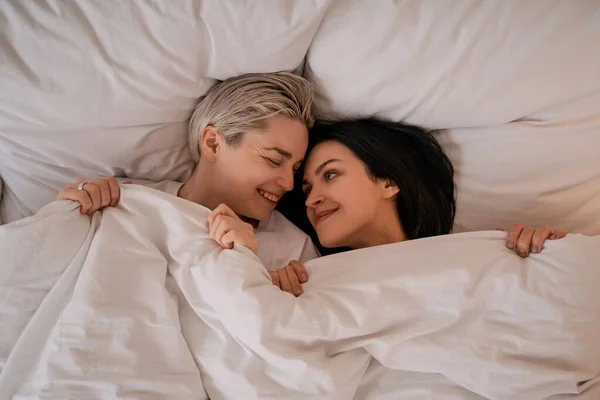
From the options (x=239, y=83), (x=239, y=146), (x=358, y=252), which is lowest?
(x=358, y=252)

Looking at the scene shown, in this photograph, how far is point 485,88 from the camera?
1.20 m

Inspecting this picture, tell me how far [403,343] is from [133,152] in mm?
760

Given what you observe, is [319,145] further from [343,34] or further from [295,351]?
[295,351]

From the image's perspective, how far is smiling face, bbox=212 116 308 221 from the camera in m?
1.27

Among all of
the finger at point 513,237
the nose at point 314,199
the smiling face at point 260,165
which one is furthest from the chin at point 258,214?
the finger at point 513,237

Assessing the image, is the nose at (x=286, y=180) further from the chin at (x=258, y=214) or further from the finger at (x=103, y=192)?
the finger at (x=103, y=192)

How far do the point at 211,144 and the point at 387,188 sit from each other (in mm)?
446

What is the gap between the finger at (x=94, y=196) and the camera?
3.55ft

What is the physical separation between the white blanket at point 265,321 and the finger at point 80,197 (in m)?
0.02

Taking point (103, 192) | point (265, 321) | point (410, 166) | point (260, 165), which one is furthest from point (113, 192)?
point (410, 166)

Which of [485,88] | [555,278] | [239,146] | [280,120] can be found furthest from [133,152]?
[555,278]

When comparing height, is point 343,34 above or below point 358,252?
above

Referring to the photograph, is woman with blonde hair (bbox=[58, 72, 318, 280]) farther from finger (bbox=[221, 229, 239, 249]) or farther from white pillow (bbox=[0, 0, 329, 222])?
finger (bbox=[221, 229, 239, 249])

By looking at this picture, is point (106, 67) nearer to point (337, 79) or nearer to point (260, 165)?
point (260, 165)
